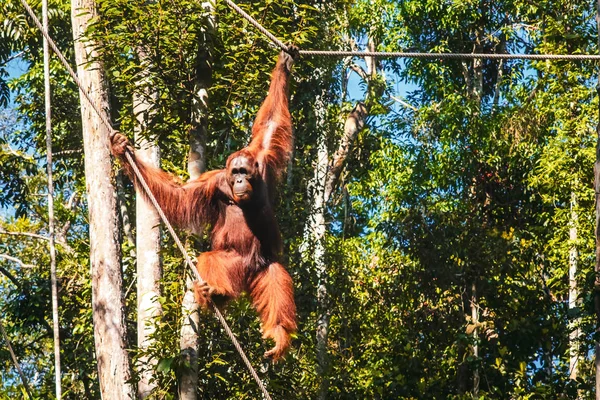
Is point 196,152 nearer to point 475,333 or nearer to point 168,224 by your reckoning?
point 168,224

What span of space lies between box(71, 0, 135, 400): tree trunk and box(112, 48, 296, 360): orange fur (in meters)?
1.82

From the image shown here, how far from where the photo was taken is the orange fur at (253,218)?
5438mm

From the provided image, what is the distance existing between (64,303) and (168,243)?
240 cm

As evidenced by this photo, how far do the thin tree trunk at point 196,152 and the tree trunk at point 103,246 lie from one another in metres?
0.94

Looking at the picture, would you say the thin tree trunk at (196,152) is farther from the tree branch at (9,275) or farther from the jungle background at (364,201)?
the tree branch at (9,275)

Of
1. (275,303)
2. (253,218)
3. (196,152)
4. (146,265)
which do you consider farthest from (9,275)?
(275,303)

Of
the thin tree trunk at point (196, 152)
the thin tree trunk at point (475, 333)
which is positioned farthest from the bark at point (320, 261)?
the thin tree trunk at point (196, 152)

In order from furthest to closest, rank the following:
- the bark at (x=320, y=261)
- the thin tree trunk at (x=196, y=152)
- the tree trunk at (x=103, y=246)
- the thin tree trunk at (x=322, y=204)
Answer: the thin tree trunk at (x=322, y=204), the bark at (x=320, y=261), the tree trunk at (x=103, y=246), the thin tree trunk at (x=196, y=152)

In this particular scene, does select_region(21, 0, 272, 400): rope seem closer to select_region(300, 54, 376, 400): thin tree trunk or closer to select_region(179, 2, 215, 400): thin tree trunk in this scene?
select_region(179, 2, 215, 400): thin tree trunk

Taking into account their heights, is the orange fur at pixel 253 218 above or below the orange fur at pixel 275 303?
above

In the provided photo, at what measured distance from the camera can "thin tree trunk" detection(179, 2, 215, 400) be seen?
6270mm

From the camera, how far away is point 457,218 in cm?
987

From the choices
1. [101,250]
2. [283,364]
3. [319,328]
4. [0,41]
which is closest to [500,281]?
[319,328]

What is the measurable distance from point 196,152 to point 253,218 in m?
0.93
